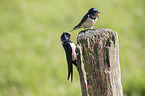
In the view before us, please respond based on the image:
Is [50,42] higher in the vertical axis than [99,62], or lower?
higher

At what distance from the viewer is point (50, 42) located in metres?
4.89

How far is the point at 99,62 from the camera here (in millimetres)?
1262

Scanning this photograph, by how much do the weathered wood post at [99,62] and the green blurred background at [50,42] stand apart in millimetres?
2045

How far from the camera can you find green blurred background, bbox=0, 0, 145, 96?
349 cm

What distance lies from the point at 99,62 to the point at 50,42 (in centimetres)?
370

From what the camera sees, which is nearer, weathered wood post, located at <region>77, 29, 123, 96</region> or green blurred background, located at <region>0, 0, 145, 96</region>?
weathered wood post, located at <region>77, 29, 123, 96</region>

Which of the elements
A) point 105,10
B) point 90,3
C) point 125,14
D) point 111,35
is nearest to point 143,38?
point 125,14

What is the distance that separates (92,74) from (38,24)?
15.3 ft

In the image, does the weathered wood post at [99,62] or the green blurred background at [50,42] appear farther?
the green blurred background at [50,42]

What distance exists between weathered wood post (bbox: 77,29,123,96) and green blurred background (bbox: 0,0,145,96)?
80.5 inches

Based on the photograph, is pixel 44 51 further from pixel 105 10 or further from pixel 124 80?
pixel 105 10

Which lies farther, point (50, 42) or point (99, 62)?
point (50, 42)

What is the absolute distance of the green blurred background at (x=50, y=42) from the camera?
349cm

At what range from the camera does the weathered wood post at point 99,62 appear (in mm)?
1251
